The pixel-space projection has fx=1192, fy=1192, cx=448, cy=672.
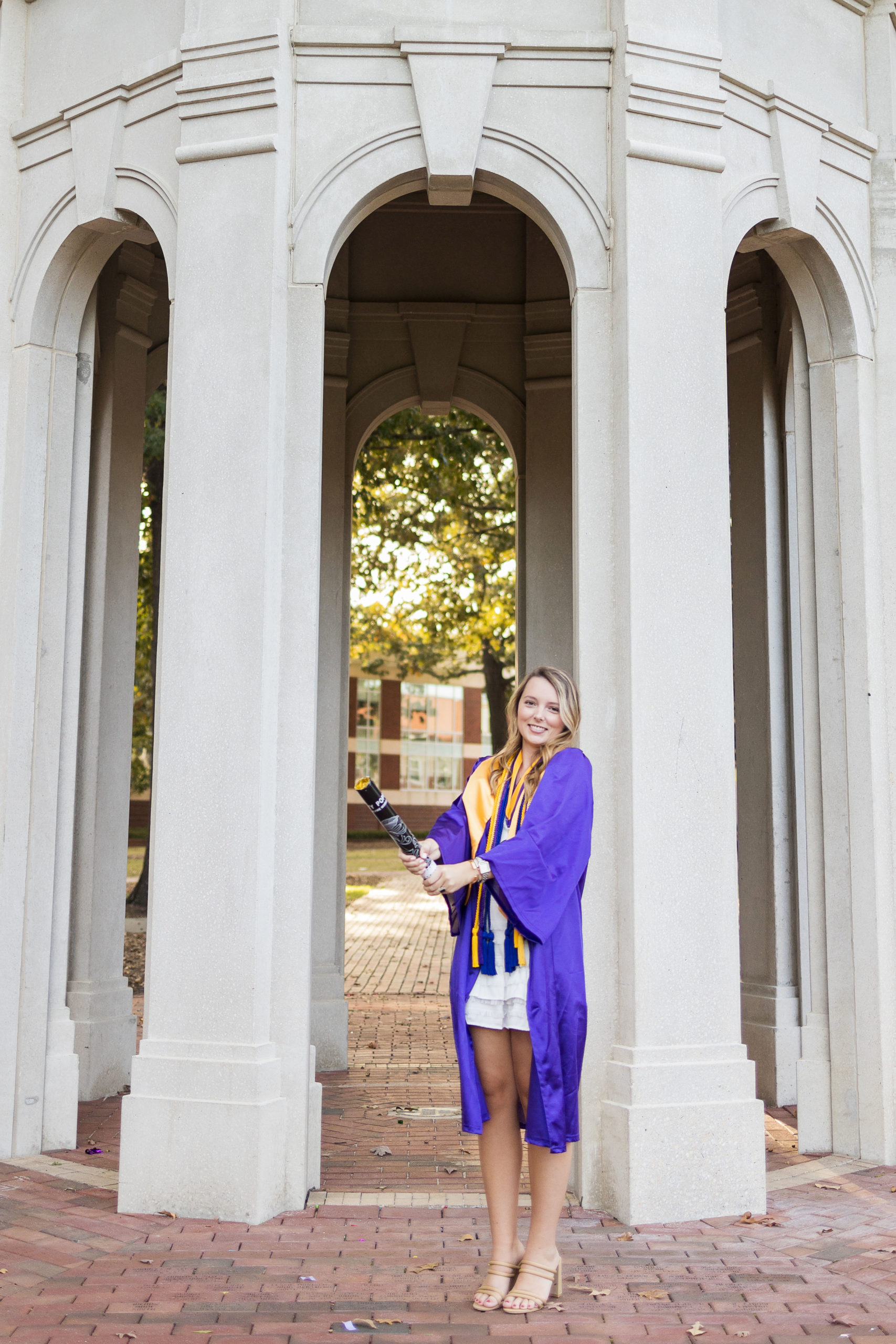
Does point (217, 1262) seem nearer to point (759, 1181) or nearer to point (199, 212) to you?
point (759, 1181)

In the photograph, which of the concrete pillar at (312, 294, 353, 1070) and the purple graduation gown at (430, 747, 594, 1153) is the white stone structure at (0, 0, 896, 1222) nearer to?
the purple graduation gown at (430, 747, 594, 1153)

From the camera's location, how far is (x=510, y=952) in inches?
153

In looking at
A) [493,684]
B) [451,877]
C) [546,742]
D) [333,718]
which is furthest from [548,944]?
[493,684]

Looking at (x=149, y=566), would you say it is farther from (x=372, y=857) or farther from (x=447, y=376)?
(x=372, y=857)

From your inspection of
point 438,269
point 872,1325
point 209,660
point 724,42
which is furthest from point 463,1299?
point 438,269

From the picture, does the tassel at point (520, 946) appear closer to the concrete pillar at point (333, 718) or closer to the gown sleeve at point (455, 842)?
the gown sleeve at point (455, 842)

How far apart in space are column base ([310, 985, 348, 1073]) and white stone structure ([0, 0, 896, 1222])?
1.57 m

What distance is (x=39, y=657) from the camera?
253 inches

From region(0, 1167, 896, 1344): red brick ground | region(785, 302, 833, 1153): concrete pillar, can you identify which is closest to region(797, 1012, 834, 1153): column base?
region(785, 302, 833, 1153): concrete pillar

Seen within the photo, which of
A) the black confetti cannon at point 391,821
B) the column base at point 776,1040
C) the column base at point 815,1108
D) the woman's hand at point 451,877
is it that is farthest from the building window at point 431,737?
the black confetti cannon at point 391,821

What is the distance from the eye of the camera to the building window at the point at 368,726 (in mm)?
51531

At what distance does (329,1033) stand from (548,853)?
16.3ft

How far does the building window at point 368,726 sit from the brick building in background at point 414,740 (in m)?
0.02

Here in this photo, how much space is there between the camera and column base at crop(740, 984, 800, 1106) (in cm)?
745
